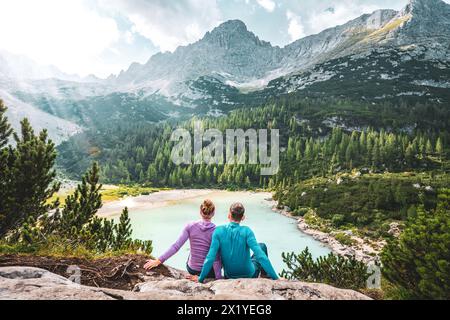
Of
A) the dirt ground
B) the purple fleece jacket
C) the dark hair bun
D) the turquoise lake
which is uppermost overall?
the dark hair bun

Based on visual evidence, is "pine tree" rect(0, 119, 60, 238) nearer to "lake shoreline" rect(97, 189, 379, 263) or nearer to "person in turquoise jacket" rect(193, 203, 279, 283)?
"person in turquoise jacket" rect(193, 203, 279, 283)

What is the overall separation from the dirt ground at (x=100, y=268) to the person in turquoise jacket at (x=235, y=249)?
80.8 inches

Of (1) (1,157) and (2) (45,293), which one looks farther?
(1) (1,157)

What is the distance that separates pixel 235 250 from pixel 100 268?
12.9 ft

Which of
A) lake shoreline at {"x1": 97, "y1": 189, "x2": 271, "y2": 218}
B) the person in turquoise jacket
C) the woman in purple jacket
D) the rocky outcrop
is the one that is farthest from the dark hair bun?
lake shoreline at {"x1": 97, "y1": 189, "x2": 271, "y2": 218}

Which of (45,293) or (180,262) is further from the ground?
(45,293)

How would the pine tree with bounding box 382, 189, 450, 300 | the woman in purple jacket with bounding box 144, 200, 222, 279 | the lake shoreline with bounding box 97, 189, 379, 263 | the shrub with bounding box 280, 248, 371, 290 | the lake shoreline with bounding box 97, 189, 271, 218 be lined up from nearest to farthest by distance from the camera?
1. the pine tree with bounding box 382, 189, 450, 300
2. the woman in purple jacket with bounding box 144, 200, 222, 279
3. the shrub with bounding box 280, 248, 371, 290
4. the lake shoreline with bounding box 97, 189, 379, 263
5. the lake shoreline with bounding box 97, 189, 271, 218

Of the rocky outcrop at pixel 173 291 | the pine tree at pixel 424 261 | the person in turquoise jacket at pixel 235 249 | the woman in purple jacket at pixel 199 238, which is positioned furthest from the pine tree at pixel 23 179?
the pine tree at pixel 424 261

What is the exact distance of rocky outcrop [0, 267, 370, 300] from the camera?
4.29 metres

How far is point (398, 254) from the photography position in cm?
833

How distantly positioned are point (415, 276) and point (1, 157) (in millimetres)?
15886

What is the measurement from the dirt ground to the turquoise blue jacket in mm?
2168

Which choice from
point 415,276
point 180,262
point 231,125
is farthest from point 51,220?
point 231,125
